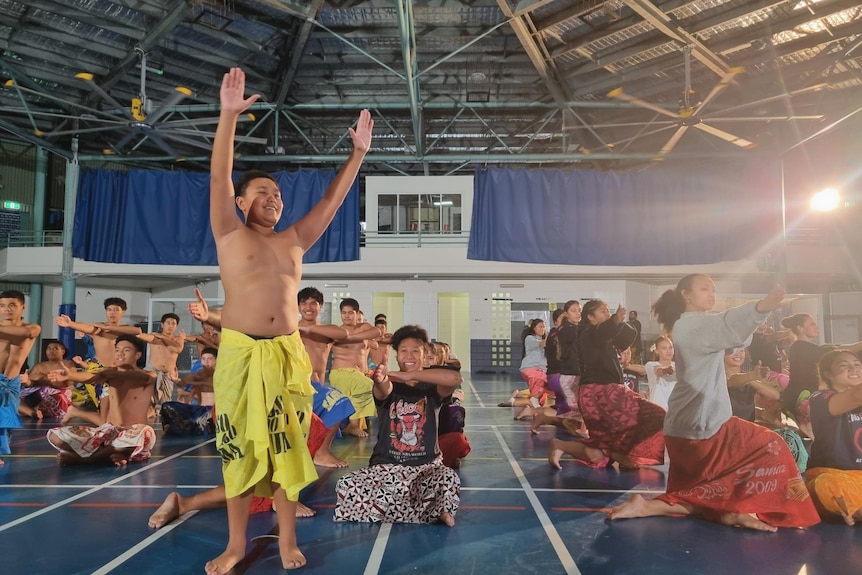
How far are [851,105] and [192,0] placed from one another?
12.3 meters

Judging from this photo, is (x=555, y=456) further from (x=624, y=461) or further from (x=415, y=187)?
(x=415, y=187)

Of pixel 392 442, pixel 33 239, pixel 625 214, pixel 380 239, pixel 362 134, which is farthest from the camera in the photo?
pixel 380 239

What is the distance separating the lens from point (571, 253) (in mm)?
13648

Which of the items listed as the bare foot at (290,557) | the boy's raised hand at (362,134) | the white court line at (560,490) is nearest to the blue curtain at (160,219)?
the white court line at (560,490)

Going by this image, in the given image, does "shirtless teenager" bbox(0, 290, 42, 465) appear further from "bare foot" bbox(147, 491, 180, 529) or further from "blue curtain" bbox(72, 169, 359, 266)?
"blue curtain" bbox(72, 169, 359, 266)

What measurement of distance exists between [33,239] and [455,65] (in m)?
12.3

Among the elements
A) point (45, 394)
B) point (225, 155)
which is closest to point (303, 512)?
point (225, 155)

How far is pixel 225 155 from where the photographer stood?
234 centimetres

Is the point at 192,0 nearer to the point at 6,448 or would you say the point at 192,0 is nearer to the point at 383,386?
the point at 6,448

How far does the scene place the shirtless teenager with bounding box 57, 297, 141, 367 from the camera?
4.73 m

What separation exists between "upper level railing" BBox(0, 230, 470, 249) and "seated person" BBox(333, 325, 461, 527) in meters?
11.3

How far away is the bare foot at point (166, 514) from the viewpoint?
9.89ft

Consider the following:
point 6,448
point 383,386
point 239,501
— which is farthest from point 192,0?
point 239,501

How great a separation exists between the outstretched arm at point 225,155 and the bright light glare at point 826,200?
16.0m
